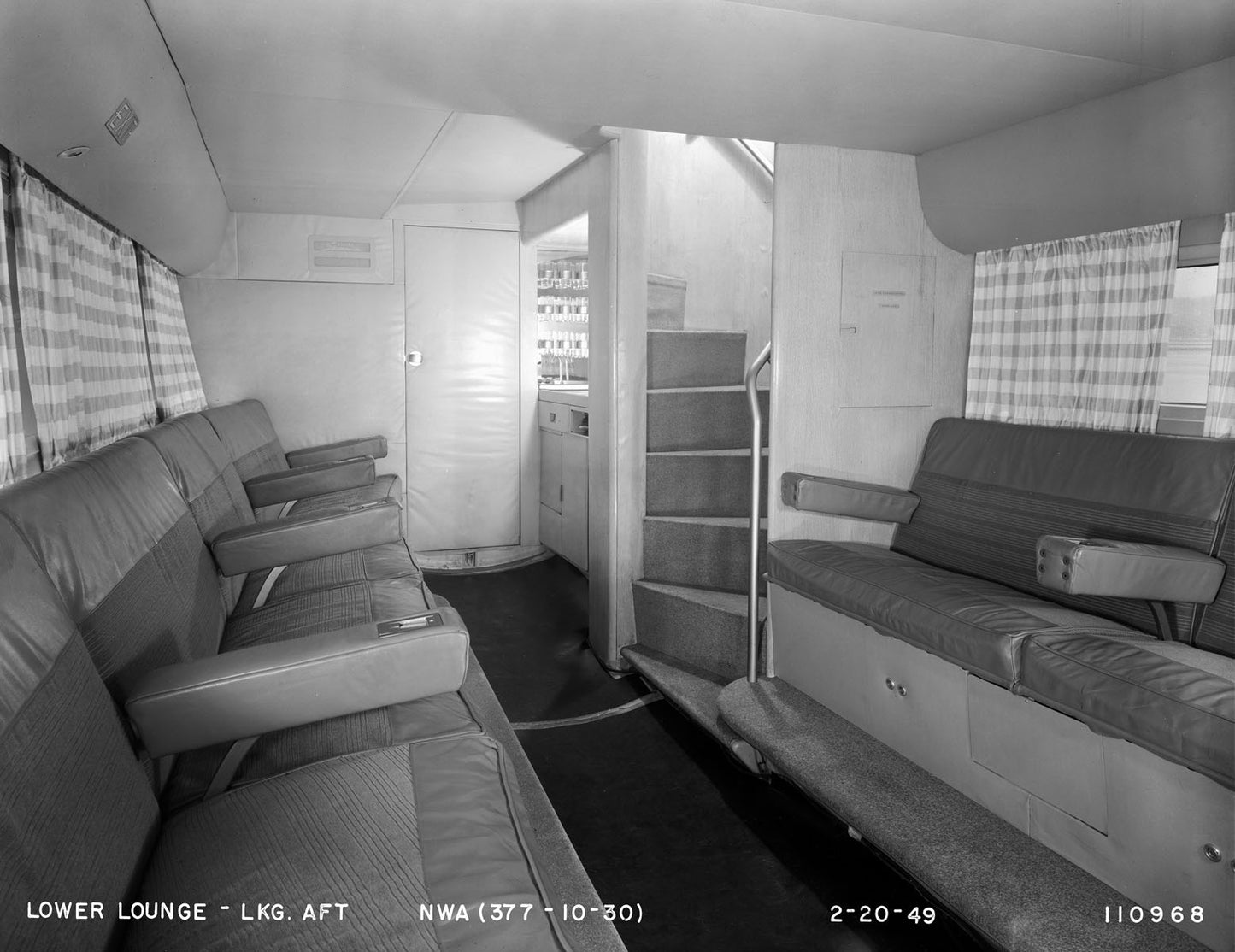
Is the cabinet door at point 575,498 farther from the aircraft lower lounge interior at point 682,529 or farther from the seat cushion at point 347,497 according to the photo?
the seat cushion at point 347,497

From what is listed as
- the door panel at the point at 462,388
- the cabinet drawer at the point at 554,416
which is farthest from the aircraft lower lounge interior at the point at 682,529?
the cabinet drawer at the point at 554,416

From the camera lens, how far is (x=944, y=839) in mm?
1863

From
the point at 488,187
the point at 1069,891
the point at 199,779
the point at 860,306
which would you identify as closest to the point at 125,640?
the point at 199,779

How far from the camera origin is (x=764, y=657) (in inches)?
115

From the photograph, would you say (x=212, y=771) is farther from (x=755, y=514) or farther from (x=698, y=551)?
(x=698, y=551)

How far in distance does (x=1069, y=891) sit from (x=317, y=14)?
2355mm

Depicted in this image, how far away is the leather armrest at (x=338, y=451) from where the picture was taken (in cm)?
455

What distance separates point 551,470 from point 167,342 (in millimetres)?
2156

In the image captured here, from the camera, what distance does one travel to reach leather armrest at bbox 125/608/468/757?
4.00ft

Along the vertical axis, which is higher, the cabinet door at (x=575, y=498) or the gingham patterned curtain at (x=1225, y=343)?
the gingham patterned curtain at (x=1225, y=343)

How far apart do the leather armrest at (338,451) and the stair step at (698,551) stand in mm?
1927

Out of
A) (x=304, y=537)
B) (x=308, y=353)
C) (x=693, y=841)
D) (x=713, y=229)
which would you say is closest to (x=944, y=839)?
(x=693, y=841)

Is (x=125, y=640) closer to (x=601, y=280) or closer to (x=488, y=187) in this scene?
(x=601, y=280)

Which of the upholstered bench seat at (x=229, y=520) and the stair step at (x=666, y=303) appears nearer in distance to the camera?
the upholstered bench seat at (x=229, y=520)
